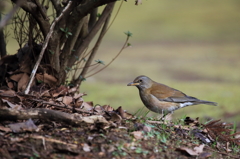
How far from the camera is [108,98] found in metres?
9.99

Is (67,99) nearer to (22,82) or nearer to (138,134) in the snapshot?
(22,82)

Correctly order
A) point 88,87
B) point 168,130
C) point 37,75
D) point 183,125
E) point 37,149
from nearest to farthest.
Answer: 1. point 37,149
2. point 168,130
3. point 183,125
4. point 37,75
5. point 88,87

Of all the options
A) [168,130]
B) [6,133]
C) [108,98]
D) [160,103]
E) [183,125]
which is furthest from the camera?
[108,98]

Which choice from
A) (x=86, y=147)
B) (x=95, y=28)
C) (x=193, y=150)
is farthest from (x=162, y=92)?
(x=86, y=147)

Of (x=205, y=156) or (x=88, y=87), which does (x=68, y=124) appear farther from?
(x=88, y=87)

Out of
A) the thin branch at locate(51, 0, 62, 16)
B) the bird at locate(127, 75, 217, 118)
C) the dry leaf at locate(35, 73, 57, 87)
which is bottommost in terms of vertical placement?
the dry leaf at locate(35, 73, 57, 87)

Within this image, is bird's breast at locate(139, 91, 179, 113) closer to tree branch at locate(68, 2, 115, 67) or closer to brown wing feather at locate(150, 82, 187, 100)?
brown wing feather at locate(150, 82, 187, 100)

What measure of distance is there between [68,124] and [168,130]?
3.47ft

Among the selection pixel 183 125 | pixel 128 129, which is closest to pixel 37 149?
pixel 128 129

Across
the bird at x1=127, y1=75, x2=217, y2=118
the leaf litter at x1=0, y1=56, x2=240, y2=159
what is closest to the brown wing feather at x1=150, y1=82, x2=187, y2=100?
the bird at x1=127, y1=75, x2=217, y2=118

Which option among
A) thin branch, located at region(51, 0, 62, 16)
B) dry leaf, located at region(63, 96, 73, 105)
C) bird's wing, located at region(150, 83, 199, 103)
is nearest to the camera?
dry leaf, located at region(63, 96, 73, 105)

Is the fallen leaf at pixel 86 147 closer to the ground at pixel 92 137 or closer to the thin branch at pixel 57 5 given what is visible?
the ground at pixel 92 137

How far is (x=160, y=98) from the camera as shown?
5883 millimetres

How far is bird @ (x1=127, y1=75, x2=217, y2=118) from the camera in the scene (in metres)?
5.79
